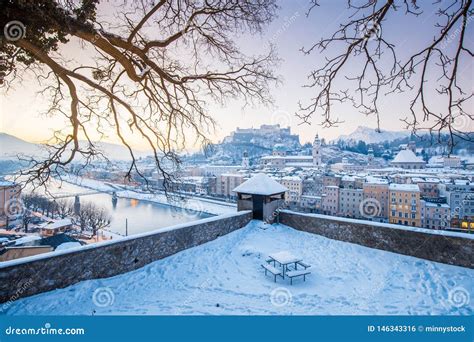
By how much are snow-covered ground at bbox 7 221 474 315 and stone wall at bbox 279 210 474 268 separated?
0.26 meters

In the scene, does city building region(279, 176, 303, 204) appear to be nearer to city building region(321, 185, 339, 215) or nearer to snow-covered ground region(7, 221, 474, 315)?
city building region(321, 185, 339, 215)

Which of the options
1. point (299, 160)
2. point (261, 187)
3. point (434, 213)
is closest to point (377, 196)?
point (434, 213)

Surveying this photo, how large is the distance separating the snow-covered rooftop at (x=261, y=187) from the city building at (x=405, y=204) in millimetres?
37377

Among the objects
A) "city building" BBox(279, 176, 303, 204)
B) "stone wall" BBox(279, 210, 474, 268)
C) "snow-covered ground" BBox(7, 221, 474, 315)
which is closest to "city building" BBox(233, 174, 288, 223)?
"stone wall" BBox(279, 210, 474, 268)

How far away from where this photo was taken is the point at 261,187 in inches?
409

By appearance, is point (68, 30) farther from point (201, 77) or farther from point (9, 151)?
point (9, 151)

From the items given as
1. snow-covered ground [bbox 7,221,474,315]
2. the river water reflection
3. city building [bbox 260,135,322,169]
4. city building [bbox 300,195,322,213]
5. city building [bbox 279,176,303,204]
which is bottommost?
the river water reflection

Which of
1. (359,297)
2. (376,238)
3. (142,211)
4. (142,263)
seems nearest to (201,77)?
(142,263)

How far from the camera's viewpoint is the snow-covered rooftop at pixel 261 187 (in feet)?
33.3

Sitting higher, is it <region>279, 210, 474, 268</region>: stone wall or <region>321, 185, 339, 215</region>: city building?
<region>279, 210, 474, 268</region>: stone wall

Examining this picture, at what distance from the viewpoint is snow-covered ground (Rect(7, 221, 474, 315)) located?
4266 millimetres

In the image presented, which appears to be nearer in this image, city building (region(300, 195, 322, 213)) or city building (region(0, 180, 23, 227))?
city building (region(0, 180, 23, 227))
